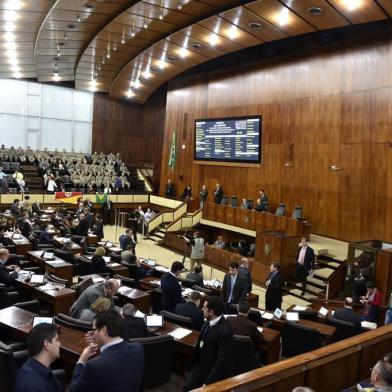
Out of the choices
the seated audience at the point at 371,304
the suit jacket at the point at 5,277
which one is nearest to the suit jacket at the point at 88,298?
the suit jacket at the point at 5,277

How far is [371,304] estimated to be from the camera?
6.94 m

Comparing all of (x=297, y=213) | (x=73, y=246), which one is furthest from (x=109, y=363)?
(x=297, y=213)

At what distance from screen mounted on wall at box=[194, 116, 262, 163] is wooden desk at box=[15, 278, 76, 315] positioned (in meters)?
11.2

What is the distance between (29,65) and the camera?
62.4ft

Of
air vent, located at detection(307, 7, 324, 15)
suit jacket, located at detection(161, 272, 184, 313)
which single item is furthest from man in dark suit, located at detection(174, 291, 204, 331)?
air vent, located at detection(307, 7, 324, 15)

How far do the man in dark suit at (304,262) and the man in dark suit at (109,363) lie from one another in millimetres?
7726

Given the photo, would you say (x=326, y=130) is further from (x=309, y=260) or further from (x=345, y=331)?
(x=345, y=331)

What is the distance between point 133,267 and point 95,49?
9749mm

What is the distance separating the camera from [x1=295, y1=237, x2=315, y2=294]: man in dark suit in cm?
992

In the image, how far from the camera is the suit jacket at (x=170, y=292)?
5734mm

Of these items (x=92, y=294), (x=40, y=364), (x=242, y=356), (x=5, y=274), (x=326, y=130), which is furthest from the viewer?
(x=326, y=130)

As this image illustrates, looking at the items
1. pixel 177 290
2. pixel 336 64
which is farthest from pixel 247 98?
pixel 177 290

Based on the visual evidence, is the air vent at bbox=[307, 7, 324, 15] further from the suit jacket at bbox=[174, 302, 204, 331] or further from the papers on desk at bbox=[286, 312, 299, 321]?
the suit jacket at bbox=[174, 302, 204, 331]

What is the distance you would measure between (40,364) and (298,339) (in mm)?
3259
